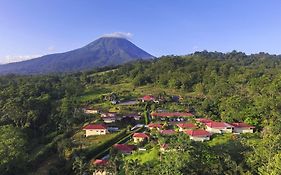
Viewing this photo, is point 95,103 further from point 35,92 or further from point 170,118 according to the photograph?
point 170,118

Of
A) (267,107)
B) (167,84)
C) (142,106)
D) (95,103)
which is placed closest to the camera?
(267,107)

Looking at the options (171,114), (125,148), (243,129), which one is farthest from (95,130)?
(243,129)

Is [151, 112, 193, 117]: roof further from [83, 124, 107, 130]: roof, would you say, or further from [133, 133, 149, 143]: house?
[133, 133, 149, 143]: house

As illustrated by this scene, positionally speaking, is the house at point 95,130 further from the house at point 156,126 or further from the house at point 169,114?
the house at point 169,114

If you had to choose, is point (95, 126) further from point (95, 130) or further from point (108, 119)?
point (108, 119)

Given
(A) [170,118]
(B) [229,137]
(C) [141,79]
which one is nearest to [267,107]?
(B) [229,137]

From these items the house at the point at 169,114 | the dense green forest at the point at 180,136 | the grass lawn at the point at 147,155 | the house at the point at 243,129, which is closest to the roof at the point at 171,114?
the house at the point at 169,114

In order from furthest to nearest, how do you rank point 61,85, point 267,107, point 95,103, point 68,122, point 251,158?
point 61,85 < point 95,103 < point 68,122 < point 267,107 < point 251,158
